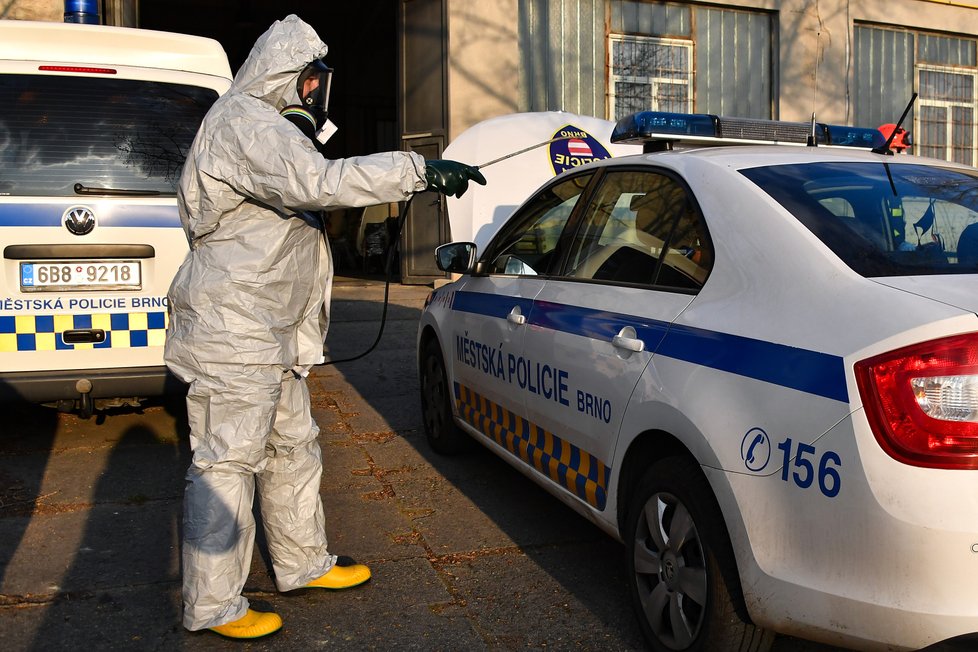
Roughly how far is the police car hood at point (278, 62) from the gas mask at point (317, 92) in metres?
0.05

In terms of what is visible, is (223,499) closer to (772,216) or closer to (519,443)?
(519,443)

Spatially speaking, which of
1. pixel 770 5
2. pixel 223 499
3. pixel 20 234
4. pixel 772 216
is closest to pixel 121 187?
pixel 20 234

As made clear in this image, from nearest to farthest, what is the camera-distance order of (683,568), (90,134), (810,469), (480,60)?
(810,469) < (683,568) < (90,134) < (480,60)

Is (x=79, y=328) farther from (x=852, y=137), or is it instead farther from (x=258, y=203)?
(x=852, y=137)

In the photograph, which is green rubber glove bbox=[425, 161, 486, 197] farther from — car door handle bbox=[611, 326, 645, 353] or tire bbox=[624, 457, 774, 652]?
tire bbox=[624, 457, 774, 652]

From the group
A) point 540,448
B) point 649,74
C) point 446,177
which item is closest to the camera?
point 446,177

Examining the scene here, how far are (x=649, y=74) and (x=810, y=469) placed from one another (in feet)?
39.5

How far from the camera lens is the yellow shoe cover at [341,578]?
11.4 feet

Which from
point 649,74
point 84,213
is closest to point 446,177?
point 84,213

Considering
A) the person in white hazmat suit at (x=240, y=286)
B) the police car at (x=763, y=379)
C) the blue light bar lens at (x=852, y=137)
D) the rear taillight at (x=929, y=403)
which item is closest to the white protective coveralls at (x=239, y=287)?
the person in white hazmat suit at (x=240, y=286)

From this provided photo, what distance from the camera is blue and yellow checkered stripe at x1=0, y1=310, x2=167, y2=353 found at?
4.78m

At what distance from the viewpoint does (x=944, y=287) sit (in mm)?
2297

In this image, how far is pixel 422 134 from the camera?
43.8 feet

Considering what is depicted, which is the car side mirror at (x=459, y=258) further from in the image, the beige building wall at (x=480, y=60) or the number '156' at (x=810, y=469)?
the beige building wall at (x=480, y=60)
